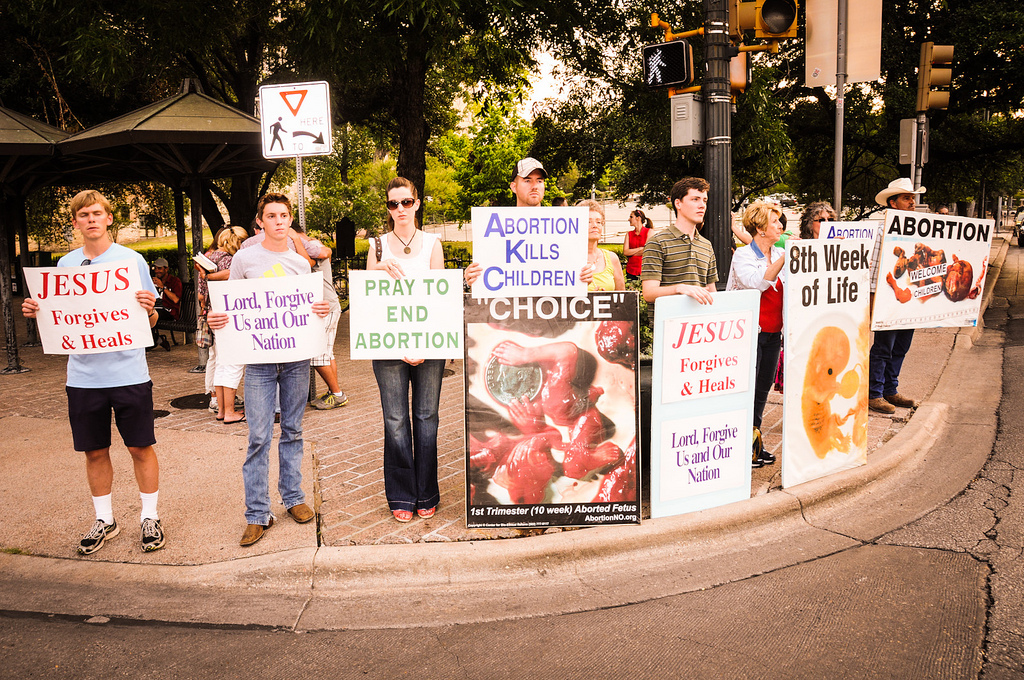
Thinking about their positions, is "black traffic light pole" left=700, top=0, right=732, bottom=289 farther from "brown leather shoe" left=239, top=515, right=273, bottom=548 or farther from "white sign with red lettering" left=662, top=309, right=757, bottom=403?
"brown leather shoe" left=239, top=515, right=273, bottom=548

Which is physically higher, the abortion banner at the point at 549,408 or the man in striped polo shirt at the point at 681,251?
the man in striped polo shirt at the point at 681,251

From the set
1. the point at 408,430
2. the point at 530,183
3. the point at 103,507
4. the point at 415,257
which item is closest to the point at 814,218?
the point at 530,183

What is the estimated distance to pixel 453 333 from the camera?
175 inches

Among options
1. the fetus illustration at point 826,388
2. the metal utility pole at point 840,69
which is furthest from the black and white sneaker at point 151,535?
the metal utility pole at point 840,69

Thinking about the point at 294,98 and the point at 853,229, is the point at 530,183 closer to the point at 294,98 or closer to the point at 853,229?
the point at 294,98

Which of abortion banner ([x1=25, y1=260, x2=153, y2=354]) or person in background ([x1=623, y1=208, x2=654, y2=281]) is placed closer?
abortion banner ([x1=25, y1=260, x2=153, y2=354])

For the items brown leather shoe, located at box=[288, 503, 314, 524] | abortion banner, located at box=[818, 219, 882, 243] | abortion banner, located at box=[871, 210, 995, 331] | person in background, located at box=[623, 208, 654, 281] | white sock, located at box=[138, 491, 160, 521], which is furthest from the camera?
person in background, located at box=[623, 208, 654, 281]

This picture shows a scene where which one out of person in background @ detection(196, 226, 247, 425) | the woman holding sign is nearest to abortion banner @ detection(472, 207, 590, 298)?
the woman holding sign

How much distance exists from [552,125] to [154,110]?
12758mm

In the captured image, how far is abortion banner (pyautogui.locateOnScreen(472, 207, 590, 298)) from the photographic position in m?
4.40

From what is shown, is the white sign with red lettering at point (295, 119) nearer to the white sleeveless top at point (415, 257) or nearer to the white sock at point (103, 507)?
the white sleeveless top at point (415, 257)

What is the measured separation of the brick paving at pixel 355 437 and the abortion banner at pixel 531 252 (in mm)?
1451

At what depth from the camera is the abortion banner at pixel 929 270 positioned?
659 cm

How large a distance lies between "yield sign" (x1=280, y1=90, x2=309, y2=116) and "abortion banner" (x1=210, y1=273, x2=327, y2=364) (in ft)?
10.1
